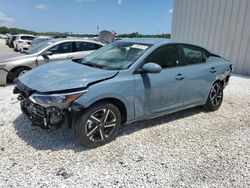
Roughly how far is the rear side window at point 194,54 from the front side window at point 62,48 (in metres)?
4.17

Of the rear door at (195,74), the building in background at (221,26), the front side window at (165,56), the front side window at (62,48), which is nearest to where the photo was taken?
the front side window at (165,56)

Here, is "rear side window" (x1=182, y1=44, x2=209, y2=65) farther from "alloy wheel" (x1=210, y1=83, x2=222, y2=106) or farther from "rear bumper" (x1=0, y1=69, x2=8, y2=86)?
"rear bumper" (x1=0, y1=69, x2=8, y2=86)

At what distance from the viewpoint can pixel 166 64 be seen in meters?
3.91

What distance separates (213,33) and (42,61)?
8.17 meters

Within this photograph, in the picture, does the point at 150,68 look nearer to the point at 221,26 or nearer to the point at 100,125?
the point at 100,125

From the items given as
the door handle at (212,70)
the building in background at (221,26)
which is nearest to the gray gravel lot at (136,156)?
the door handle at (212,70)

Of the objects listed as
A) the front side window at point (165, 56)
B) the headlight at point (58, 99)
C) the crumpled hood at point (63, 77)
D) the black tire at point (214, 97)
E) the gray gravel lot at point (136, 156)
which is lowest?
the gray gravel lot at point (136, 156)

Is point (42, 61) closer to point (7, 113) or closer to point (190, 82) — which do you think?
point (7, 113)

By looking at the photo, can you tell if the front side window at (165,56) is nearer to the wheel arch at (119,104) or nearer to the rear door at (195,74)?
the rear door at (195,74)

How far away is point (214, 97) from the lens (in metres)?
4.96

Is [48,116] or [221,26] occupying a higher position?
[221,26]

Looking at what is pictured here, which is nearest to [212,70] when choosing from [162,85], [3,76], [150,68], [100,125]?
[162,85]

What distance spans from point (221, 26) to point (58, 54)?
25.0ft

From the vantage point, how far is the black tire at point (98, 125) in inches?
122
